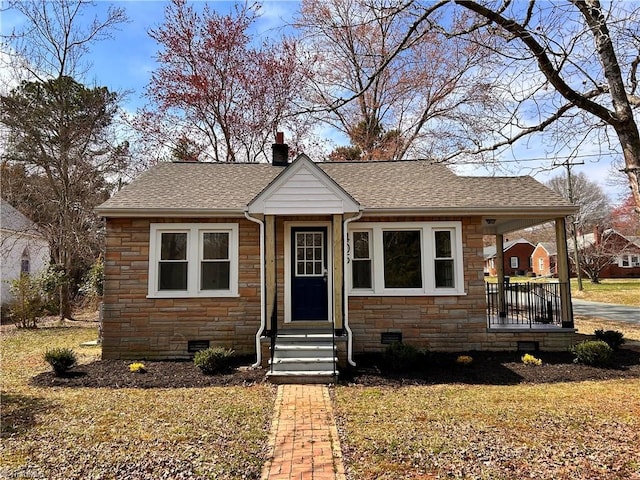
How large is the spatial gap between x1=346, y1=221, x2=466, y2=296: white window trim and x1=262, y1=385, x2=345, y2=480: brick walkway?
332 cm

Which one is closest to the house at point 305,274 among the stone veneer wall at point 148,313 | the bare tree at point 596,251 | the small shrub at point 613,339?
the stone veneer wall at point 148,313

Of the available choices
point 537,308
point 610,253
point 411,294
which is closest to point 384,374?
point 411,294

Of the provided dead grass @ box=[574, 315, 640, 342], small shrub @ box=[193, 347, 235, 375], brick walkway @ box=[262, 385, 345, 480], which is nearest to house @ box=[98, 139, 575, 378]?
small shrub @ box=[193, 347, 235, 375]

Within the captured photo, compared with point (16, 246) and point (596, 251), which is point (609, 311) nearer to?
point (596, 251)

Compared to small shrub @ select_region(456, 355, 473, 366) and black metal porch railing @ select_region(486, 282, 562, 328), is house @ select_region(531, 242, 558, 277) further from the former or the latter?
small shrub @ select_region(456, 355, 473, 366)

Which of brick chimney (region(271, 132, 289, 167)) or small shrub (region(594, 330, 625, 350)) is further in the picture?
brick chimney (region(271, 132, 289, 167))

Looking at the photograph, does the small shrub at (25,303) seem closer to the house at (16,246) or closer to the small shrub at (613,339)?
the house at (16,246)

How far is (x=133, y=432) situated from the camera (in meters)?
5.16

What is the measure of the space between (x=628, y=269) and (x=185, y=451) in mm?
53503

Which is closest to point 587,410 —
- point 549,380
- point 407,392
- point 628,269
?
point 549,380

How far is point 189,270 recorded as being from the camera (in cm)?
945

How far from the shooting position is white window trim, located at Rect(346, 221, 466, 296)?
31.3ft

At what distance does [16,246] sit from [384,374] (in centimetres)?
2077

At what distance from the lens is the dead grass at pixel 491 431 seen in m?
4.21
